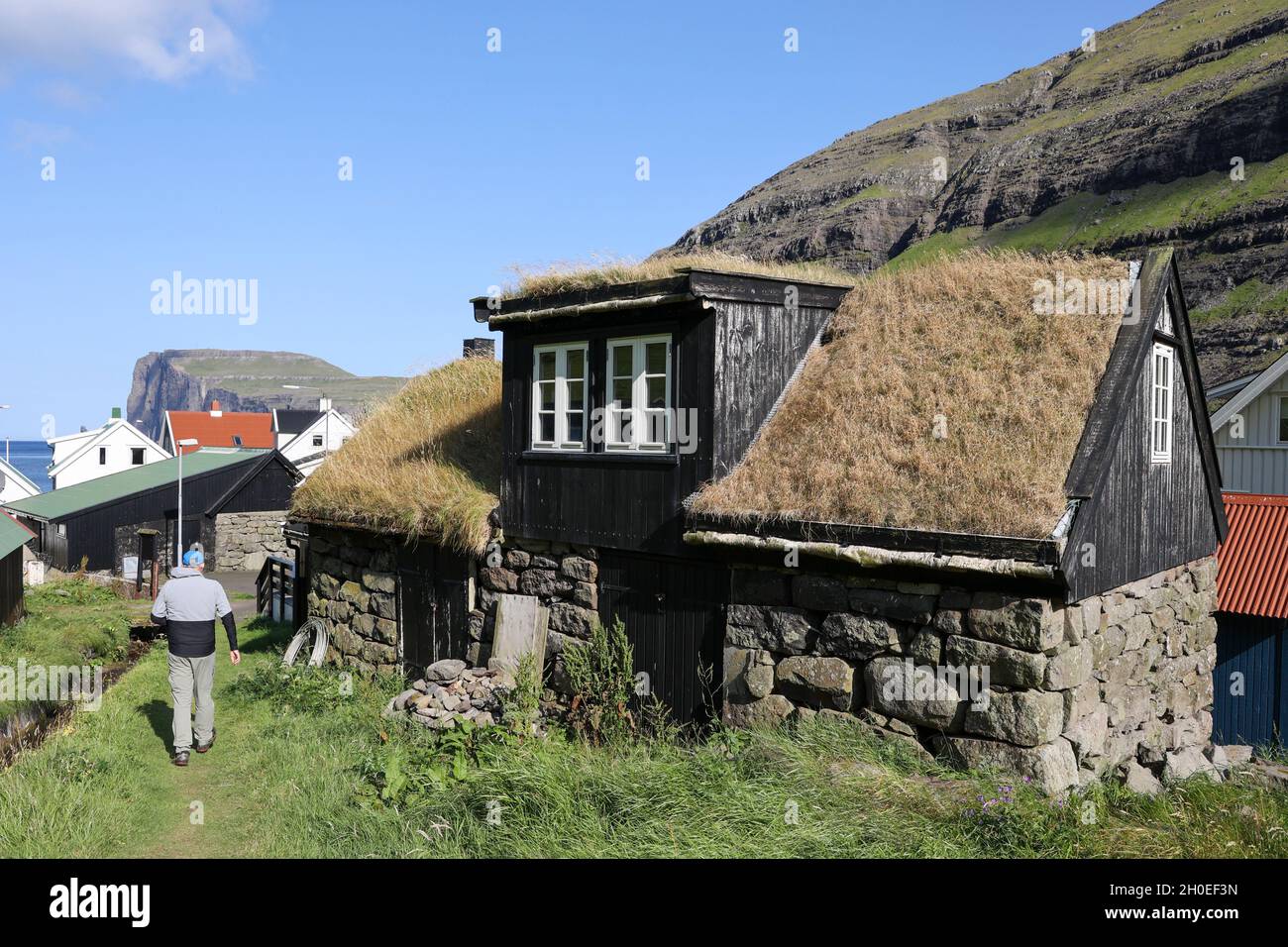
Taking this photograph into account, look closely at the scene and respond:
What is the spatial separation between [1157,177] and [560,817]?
106152 mm

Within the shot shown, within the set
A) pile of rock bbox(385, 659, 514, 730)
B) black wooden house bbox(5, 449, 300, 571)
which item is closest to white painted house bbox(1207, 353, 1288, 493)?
pile of rock bbox(385, 659, 514, 730)

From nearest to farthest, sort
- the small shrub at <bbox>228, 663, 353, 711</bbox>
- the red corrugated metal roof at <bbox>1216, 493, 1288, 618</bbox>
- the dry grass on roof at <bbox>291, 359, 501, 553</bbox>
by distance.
Result: 1. the small shrub at <bbox>228, 663, 353, 711</bbox>
2. the dry grass on roof at <bbox>291, 359, 501, 553</bbox>
3. the red corrugated metal roof at <bbox>1216, 493, 1288, 618</bbox>

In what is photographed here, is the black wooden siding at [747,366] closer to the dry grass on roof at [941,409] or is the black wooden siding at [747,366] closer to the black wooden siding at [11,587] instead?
the dry grass on roof at [941,409]

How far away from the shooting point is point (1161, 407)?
10750 mm

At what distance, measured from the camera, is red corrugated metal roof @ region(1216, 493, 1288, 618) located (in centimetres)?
1345

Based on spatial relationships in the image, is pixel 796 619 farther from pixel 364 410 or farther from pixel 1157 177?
pixel 1157 177

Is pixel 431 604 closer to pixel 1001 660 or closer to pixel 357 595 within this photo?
pixel 357 595

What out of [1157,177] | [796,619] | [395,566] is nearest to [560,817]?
[796,619]

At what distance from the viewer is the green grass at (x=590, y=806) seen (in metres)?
6.62

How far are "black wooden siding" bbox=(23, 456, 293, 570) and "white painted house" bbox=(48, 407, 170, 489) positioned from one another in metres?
19.3

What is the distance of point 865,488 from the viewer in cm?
902

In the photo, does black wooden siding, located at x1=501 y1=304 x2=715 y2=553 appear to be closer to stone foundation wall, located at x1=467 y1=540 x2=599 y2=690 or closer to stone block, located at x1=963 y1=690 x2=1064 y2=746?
stone foundation wall, located at x1=467 y1=540 x2=599 y2=690

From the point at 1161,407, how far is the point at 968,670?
459cm

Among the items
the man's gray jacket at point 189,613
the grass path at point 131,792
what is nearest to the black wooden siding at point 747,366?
the man's gray jacket at point 189,613
